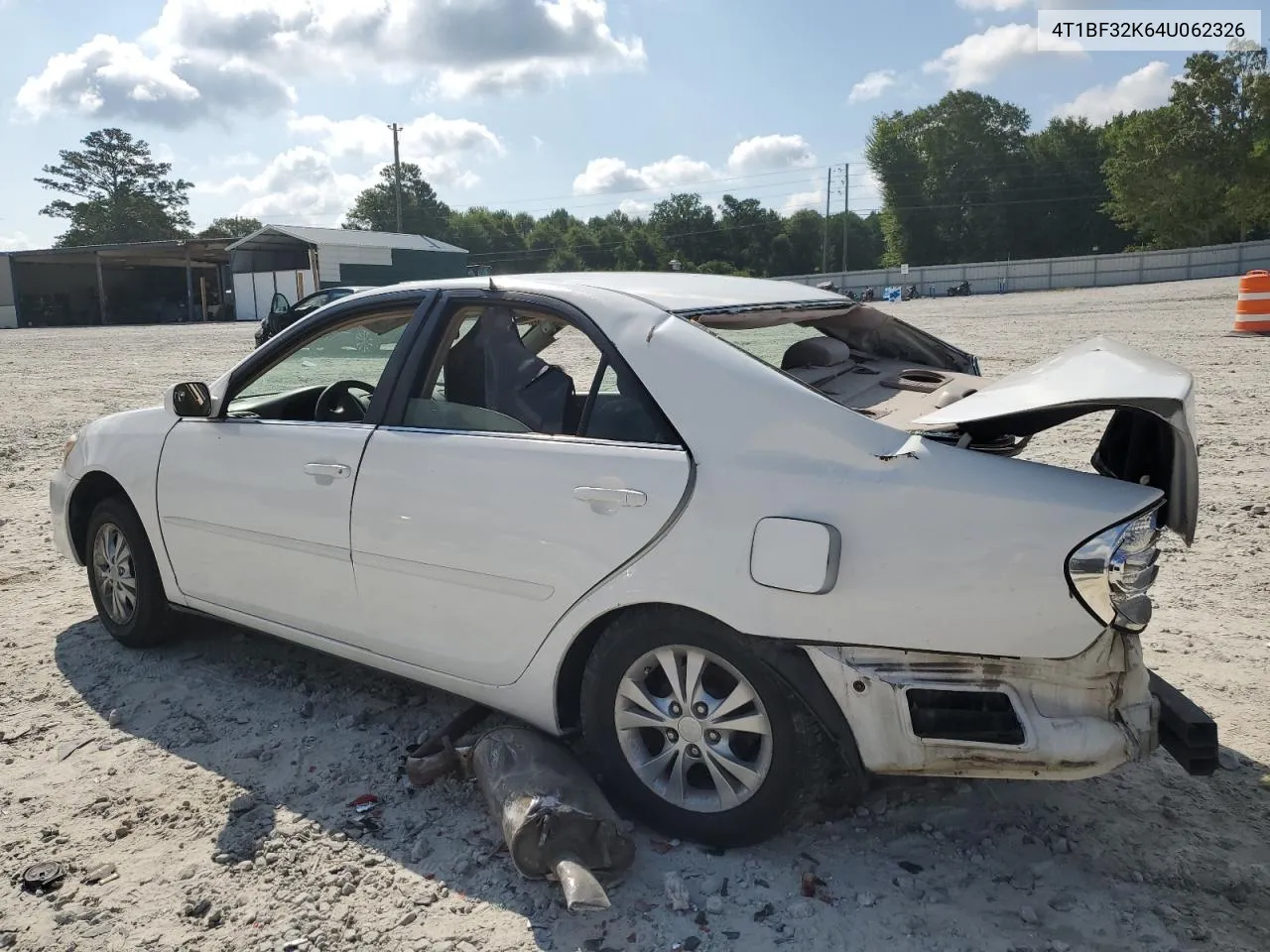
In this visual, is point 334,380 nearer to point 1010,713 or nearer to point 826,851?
point 826,851

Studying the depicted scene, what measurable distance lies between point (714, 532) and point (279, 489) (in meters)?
1.87

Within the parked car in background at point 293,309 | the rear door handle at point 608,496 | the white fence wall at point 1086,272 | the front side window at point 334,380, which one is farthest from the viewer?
the white fence wall at point 1086,272

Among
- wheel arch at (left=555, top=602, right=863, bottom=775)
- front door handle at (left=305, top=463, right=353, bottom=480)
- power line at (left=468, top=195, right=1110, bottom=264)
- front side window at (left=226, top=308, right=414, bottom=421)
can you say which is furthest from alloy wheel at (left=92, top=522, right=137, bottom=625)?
power line at (left=468, top=195, right=1110, bottom=264)

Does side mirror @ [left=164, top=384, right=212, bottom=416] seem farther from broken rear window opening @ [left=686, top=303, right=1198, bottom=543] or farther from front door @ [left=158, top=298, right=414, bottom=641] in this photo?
broken rear window opening @ [left=686, top=303, right=1198, bottom=543]

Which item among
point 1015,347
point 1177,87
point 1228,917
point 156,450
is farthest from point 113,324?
point 1177,87

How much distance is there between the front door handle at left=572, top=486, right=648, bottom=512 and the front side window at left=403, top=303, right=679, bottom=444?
182 mm

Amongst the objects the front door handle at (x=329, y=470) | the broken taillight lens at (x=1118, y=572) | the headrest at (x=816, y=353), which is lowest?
the broken taillight lens at (x=1118, y=572)

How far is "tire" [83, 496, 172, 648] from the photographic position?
4.46 metres

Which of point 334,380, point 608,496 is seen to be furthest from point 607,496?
point 334,380

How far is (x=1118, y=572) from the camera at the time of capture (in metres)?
2.39

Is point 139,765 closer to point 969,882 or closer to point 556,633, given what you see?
point 556,633

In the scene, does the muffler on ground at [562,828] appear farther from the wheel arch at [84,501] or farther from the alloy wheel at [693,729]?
the wheel arch at [84,501]

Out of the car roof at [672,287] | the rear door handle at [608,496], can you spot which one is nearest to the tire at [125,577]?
the car roof at [672,287]

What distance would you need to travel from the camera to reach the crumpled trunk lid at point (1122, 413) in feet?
8.07
